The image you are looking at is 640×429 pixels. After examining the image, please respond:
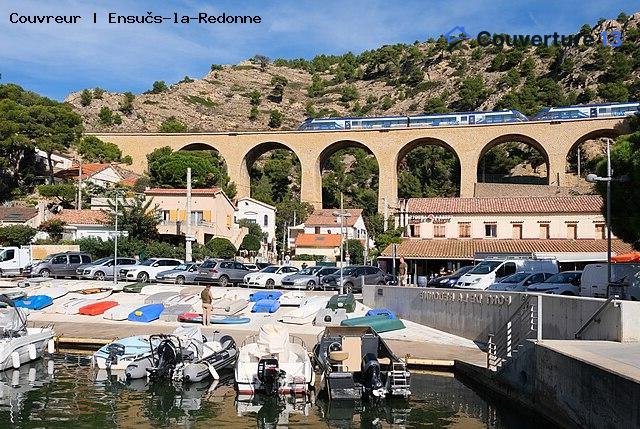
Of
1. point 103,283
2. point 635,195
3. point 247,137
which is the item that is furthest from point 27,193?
point 635,195

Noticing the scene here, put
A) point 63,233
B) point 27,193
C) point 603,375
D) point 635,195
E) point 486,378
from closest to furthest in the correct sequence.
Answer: point 603,375
point 486,378
point 635,195
point 63,233
point 27,193

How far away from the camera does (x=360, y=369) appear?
16922 mm

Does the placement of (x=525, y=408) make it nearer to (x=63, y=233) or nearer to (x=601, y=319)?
(x=601, y=319)

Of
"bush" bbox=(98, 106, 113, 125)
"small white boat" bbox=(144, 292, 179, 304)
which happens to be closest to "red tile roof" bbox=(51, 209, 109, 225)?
"small white boat" bbox=(144, 292, 179, 304)

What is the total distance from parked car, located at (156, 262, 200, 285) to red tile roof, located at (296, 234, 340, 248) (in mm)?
25327

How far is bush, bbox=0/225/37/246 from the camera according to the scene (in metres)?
47.3

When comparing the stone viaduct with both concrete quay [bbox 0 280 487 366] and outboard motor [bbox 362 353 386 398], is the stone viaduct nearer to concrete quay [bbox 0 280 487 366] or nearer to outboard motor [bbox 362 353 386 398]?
concrete quay [bbox 0 280 487 366]

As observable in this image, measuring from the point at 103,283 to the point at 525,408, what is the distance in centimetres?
2508

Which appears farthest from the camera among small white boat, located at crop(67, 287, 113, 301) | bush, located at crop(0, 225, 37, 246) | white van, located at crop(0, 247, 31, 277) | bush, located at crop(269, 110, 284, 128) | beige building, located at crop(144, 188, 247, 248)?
bush, located at crop(269, 110, 284, 128)

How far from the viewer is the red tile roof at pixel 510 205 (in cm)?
4088

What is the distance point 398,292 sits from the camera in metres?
28.2

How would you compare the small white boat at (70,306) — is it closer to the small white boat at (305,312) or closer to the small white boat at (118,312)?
the small white boat at (118,312)

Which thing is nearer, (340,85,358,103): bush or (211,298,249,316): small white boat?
(211,298,249,316): small white boat

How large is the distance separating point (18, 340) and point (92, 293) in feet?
40.4
